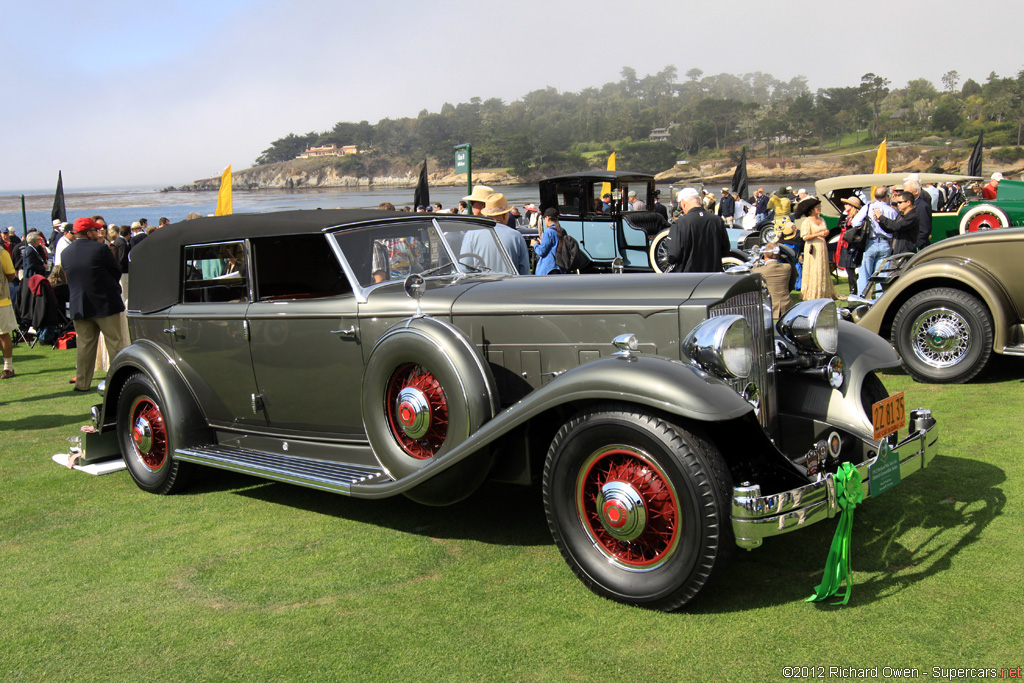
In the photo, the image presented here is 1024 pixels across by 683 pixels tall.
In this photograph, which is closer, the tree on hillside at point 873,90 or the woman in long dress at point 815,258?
the woman in long dress at point 815,258

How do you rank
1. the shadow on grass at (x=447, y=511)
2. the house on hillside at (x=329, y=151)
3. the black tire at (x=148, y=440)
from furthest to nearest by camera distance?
1. the house on hillside at (x=329, y=151)
2. the black tire at (x=148, y=440)
3. the shadow on grass at (x=447, y=511)

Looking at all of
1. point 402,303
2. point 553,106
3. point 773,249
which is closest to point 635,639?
point 402,303

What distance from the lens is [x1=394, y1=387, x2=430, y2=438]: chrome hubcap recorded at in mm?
3777

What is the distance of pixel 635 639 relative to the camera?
2.72 meters

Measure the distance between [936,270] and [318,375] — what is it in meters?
5.29

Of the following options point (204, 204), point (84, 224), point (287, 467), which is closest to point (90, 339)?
point (84, 224)

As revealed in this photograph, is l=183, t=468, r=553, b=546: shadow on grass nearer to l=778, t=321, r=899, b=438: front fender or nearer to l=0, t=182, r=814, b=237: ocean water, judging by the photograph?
l=778, t=321, r=899, b=438: front fender

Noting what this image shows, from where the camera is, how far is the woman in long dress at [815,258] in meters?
9.12

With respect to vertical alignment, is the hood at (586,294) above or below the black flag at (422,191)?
below

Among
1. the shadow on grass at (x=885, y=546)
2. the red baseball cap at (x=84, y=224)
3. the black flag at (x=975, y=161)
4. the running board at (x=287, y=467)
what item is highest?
the black flag at (x=975, y=161)

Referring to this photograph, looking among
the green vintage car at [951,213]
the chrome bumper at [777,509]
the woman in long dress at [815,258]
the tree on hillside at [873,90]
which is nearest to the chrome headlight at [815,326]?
the chrome bumper at [777,509]

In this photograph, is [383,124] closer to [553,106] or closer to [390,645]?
[553,106]

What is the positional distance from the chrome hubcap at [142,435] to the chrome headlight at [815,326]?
13.4ft

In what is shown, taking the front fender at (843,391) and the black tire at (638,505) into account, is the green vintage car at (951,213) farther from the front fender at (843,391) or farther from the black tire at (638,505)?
the black tire at (638,505)
